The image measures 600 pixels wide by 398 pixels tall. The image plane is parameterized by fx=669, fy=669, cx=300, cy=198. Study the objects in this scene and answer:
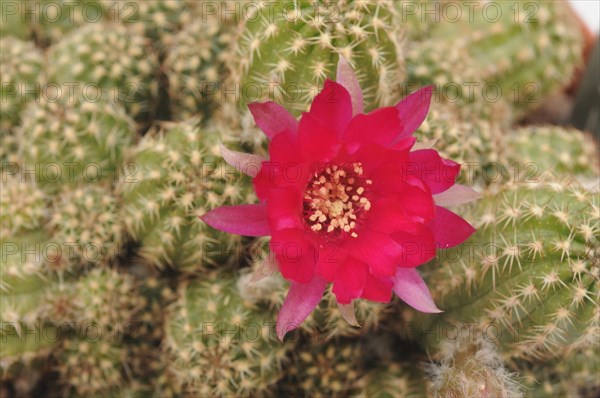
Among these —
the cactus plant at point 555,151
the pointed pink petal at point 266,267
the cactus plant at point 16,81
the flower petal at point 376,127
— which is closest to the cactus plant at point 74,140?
the cactus plant at point 16,81

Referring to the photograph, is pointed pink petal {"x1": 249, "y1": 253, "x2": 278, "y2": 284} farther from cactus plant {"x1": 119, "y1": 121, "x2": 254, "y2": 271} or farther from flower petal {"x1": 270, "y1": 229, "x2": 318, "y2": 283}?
cactus plant {"x1": 119, "y1": 121, "x2": 254, "y2": 271}

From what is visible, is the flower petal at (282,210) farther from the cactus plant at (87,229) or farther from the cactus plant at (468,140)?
the cactus plant at (87,229)

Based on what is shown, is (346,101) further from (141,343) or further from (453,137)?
(141,343)

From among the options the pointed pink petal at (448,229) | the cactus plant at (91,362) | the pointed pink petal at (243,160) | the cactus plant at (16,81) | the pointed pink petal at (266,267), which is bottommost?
the cactus plant at (91,362)

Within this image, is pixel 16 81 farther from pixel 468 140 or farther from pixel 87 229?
pixel 468 140

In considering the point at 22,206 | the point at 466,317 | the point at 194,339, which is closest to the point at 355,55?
the point at 466,317

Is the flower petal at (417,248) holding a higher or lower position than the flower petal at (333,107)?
lower

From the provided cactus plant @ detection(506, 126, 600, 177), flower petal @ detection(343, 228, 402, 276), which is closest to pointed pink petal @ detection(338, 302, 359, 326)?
flower petal @ detection(343, 228, 402, 276)

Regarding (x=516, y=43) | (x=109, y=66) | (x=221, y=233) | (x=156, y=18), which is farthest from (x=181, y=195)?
(x=516, y=43)
